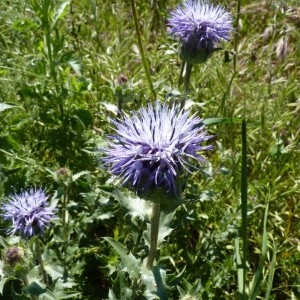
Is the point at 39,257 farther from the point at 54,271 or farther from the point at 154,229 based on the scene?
the point at 154,229

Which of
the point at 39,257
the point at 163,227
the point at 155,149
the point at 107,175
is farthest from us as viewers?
the point at 107,175

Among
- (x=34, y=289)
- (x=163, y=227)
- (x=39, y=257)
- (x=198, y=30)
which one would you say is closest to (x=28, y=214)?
(x=39, y=257)

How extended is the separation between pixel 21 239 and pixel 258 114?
1.46 meters

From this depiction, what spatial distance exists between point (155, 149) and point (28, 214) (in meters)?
0.82

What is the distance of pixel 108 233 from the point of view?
8.67 ft

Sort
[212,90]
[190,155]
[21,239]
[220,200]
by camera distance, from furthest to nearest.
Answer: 1. [212,90]
2. [220,200]
3. [21,239]
4. [190,155]

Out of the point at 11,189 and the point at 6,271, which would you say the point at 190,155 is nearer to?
the point at 6,271

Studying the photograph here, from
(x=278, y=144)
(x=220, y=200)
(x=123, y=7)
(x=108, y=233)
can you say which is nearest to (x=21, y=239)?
(x=108, y=233)

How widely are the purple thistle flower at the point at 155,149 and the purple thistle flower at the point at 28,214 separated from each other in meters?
0.66

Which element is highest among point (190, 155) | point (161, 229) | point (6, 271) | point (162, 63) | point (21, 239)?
point (162, 63)

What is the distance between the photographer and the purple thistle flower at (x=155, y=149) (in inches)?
57.2

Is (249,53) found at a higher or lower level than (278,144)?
higher

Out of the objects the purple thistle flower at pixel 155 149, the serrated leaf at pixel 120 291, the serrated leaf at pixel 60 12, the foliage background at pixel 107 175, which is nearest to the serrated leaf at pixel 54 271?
the foliage background at pixel 107 175

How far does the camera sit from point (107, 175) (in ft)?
7.99
